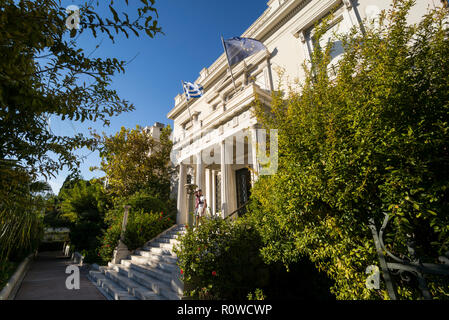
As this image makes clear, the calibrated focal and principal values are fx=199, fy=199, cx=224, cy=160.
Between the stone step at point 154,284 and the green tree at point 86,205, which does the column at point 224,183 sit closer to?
the stone step at point 154,284

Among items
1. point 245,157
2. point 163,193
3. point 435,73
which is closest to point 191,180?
point 163,193

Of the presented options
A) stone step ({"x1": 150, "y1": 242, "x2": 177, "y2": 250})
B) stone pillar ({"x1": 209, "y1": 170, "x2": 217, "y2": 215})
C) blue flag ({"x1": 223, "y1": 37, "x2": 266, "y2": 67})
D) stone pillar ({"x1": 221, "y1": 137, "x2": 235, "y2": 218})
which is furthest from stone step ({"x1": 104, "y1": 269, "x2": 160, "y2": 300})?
blue flag ({"x1": 223, "y1": 37, "x2": 266, "y2": 67})

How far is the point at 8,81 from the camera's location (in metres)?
1.63

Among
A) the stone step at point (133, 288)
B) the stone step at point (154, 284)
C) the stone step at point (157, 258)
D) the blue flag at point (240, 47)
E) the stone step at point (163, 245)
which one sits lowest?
the stone step at point (133, 288)

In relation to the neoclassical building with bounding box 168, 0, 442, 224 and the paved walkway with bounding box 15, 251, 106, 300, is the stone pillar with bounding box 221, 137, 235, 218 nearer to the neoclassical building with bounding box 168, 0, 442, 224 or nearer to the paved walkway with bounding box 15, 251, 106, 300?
the neoclassical building with bounding box 168, 0, 442, 224

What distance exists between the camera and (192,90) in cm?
1321

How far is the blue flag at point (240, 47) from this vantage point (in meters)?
9.91

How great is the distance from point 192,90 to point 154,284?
11.2m

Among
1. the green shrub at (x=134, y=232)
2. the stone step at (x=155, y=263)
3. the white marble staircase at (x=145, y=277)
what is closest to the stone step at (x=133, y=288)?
the white marble staircase at (x=145, y=277)

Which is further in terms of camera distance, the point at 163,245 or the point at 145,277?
the point at 163,245

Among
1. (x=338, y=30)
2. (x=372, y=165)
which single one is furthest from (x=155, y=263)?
(x=338, y=30)

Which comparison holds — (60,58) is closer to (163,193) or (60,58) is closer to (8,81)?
(8,81)

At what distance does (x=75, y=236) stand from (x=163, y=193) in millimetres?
5676

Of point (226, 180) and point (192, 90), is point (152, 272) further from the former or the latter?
point (192, 90)
